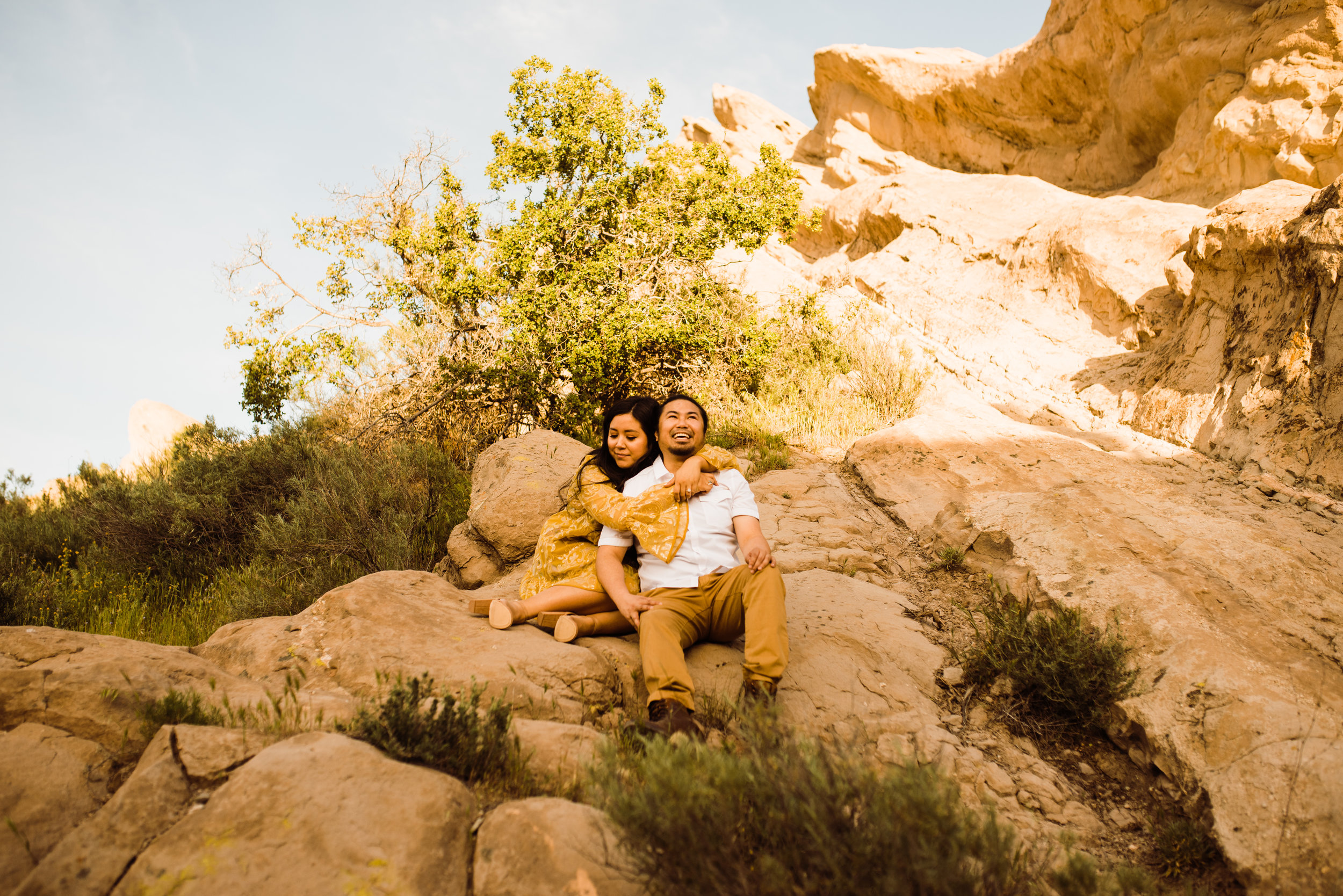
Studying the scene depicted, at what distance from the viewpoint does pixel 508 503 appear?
18.5 feet

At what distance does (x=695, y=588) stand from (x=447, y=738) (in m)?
1.53

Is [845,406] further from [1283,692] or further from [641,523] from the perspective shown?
[1283,692]

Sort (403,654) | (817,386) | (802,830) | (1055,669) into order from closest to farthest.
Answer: (802,830)
(1055,669)
(403,654)
(817,386)

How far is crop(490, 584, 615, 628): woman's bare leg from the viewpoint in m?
3.90

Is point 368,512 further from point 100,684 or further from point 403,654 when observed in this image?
point 100,684

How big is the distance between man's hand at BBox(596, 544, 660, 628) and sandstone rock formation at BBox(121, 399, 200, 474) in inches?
957

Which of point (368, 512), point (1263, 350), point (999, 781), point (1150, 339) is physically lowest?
point (999, 781)

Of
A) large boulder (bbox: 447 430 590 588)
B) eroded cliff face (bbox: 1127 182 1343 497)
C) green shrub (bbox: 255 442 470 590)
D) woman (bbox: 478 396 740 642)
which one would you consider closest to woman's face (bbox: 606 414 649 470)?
woman (bbox: 478 396 740 642)

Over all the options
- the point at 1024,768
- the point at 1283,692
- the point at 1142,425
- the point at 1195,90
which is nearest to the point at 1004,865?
the point at 1024,768

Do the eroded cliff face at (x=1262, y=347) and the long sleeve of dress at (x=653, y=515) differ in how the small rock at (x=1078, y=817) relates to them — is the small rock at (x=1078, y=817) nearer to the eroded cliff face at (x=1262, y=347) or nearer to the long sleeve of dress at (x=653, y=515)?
the long sleeve of dress at (x=653, y=515)

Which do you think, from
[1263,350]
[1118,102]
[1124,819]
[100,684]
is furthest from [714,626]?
[1118,102]

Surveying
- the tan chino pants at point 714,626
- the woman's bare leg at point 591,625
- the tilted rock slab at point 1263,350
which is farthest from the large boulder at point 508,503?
the tilted rock slab at point 1263,350

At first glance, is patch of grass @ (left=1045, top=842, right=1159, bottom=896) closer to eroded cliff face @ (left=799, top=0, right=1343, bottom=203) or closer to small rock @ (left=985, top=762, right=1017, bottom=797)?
small rock @ (left=985, top=762, right=1017, bottom=797)

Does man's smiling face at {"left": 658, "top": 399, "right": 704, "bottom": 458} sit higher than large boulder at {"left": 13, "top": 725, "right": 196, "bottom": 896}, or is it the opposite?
man's smiling face at {"left": 658, "top": 399, "right": 704, "bottom": 458}
